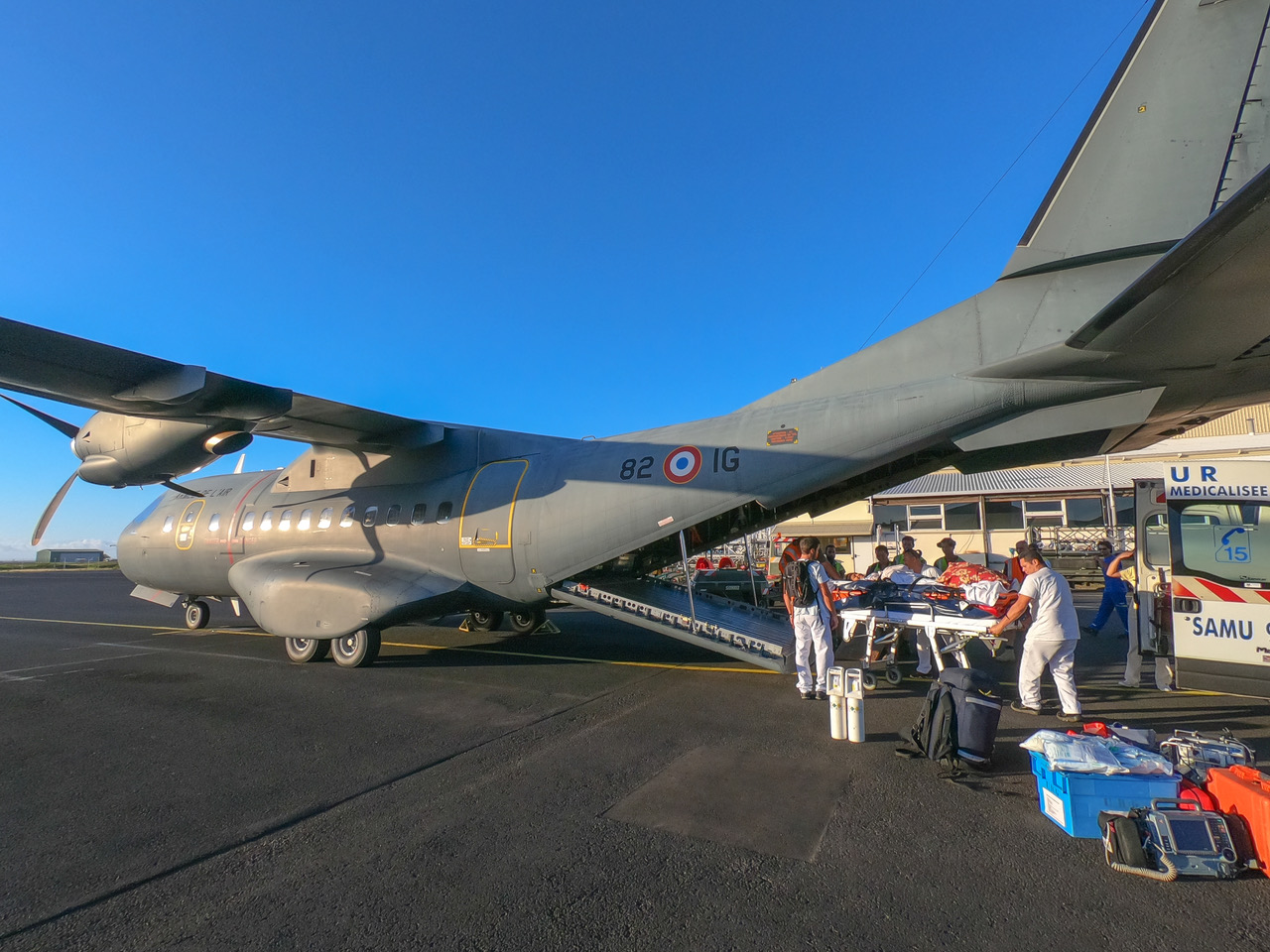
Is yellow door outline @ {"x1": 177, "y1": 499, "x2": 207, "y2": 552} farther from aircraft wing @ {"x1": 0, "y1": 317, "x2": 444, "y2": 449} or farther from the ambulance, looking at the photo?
the ambulance

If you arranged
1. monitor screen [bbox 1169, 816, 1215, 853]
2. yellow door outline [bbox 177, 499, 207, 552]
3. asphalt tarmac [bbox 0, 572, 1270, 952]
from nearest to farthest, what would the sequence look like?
asphalt tarmac [bbox 0, 572, 1270, 952] → monitor screen [bbox 1169, 816, 1215, 853] → yellow door outline [bbox 177, 499, 207, 552]

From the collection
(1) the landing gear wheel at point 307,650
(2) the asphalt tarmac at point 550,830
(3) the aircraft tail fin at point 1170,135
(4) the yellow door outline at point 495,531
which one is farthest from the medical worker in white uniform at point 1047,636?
(1) the landing gear wheel at point 307,650

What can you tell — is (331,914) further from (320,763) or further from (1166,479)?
(1166,479)

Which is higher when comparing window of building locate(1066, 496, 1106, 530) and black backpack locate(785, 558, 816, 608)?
window of building locate(1066, 496, 1106, 530)

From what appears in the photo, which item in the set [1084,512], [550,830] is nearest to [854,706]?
[550,830]

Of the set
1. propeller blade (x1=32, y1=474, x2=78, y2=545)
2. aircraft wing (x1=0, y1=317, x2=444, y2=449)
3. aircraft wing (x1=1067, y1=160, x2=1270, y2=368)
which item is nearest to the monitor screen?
aircraft wing (x1=1067, y1=160, x2=1270, y2=368)

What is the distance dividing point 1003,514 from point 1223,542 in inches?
824

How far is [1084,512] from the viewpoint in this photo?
24.8 m

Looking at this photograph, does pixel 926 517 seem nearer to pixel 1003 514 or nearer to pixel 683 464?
pixel 1003 514

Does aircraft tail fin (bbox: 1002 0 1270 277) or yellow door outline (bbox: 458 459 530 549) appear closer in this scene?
aircraft tail fin (bbox: 1002 0 1270 277)

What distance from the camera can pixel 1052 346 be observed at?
6.12 metres

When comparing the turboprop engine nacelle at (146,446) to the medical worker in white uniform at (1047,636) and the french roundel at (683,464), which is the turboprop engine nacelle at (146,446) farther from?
the medical worker in white uniform at (1047,636)

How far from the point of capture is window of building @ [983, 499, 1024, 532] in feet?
82.9

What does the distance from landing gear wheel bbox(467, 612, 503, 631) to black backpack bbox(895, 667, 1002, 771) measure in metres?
9.64
